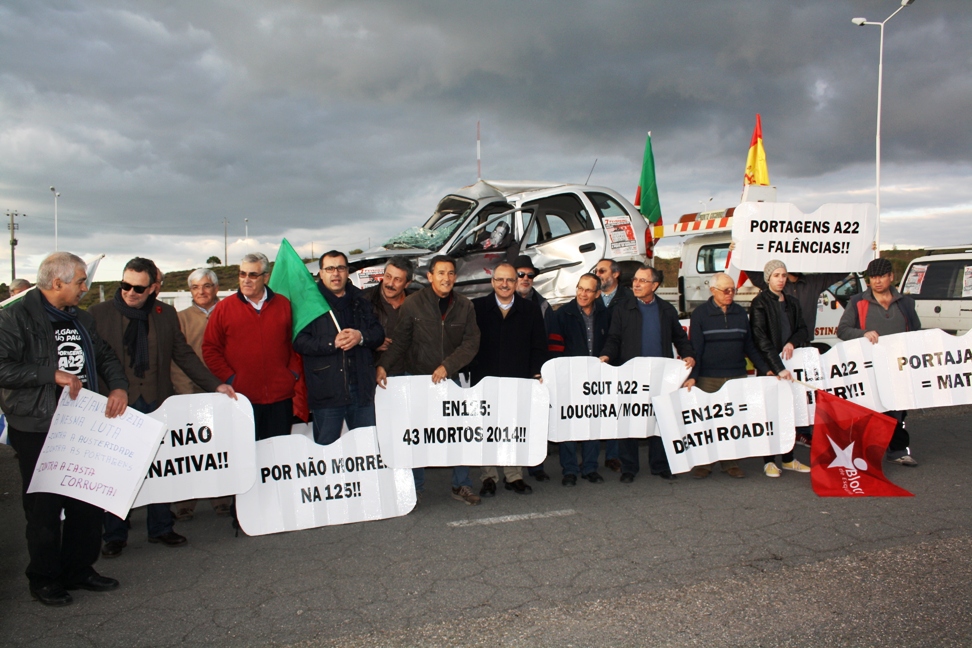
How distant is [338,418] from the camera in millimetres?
5184

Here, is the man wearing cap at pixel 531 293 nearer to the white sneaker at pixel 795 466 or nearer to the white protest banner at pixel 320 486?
the white protest banner at pixel 320 486

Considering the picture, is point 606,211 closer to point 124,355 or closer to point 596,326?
point 596,326

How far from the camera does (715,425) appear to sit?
5934mm

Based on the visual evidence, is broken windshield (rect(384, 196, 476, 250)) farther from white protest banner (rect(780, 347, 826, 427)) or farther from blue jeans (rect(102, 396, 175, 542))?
blue jeans (rect(102, 396, 175, 542))

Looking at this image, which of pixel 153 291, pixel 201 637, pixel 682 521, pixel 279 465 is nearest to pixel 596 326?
pixel 682 521

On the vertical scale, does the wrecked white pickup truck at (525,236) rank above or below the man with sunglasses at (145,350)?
above

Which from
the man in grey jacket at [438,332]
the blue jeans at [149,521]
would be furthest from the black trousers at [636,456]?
the blue jeans at [149,521]

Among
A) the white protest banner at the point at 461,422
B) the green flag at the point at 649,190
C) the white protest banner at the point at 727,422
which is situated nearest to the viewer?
the white protest banner at the point at 461,422

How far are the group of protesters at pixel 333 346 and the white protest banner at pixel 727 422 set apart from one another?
20 cm

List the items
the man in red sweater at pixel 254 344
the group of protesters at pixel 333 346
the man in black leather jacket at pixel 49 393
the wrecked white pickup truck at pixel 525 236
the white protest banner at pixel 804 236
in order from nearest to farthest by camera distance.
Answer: the man in black leather jacket at pixel 49 393, the group of protesters at pixel 333 346, the man in red sweater at pixel 254 344, the white protest banner at pixel 804 236, the wrecked white pickup truck at pixel 525 236

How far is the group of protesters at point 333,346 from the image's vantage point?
3.82 meters

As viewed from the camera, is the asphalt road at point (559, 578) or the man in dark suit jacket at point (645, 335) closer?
the asphalt road at point (559, 578)

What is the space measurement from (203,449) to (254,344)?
2.59 feet

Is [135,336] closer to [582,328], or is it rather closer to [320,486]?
[320,486]
